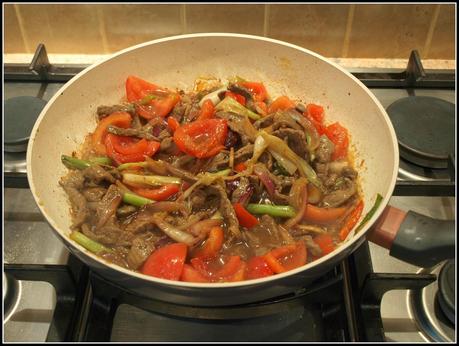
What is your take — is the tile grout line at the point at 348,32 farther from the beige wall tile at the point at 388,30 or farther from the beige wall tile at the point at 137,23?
the beige wall tile at the point at 137,23

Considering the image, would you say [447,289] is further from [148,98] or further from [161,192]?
[148,98]

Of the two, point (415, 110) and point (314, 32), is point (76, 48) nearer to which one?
point (314, 32)

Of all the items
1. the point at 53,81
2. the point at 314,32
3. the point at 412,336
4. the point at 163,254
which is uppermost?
the point at 314,32

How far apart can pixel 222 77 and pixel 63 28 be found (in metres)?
0.64

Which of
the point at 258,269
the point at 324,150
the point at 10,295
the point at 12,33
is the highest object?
the point at 12,33

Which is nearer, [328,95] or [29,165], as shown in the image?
[29,165]

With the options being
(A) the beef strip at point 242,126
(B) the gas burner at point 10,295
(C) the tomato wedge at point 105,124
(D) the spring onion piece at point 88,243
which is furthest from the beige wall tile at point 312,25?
(B) the gas burner at point 10,295

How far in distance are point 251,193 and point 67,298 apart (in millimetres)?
493

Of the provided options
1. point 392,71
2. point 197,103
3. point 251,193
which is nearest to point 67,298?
point 251,193

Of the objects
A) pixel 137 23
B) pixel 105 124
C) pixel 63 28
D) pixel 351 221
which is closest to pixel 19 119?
pixel 105 124

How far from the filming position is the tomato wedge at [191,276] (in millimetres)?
1056

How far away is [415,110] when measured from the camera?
1556 millimetres

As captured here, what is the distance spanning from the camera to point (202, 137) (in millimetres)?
1335

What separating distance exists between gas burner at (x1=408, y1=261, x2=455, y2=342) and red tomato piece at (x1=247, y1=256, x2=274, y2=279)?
38 cm
